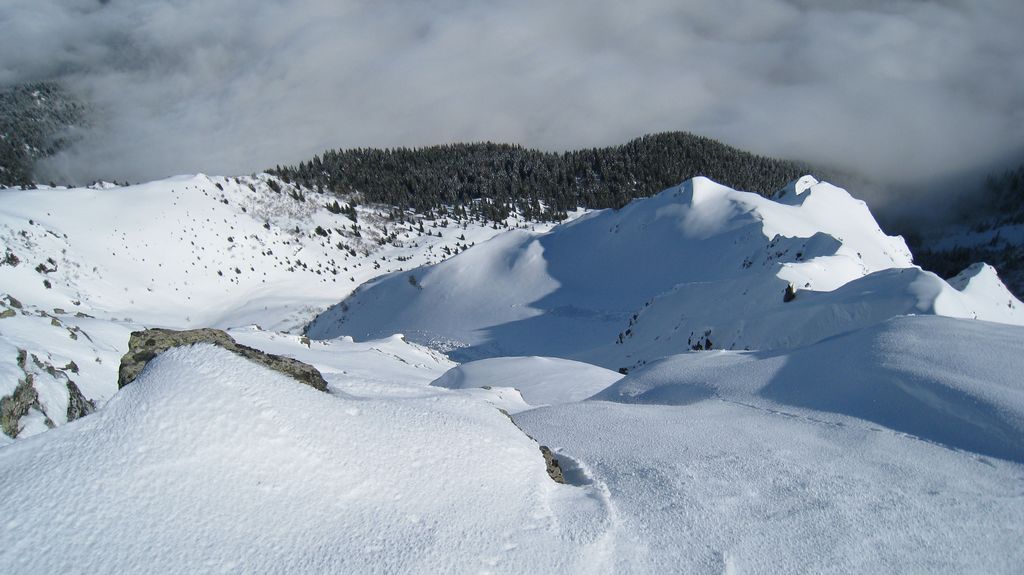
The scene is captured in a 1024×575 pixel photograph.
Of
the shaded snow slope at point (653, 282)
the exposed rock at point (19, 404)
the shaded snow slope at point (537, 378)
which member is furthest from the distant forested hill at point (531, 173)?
the exposed rock at point (19, 404)

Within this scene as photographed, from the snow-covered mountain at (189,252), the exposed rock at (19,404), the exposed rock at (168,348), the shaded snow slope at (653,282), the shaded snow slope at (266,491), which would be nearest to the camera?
the shaded snow slope at (266,491)

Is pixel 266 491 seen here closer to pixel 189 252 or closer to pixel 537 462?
pixel 537 462

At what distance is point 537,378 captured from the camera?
52.4 feet

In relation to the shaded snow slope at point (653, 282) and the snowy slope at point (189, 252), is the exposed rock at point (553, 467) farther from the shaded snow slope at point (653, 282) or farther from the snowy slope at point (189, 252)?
the snowy slope at point (189, 252)

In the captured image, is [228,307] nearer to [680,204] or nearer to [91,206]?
[91,206]

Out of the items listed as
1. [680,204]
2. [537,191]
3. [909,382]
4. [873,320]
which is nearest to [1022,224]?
[537,191]

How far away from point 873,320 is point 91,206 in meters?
57.0

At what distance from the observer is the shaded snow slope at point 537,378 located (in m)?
14.5

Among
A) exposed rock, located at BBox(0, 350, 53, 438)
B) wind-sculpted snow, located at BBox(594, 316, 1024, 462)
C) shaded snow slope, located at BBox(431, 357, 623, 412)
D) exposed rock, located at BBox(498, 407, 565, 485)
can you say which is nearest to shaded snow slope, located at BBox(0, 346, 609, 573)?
exposed rock, located at BBox(498, 407, 565, 485)

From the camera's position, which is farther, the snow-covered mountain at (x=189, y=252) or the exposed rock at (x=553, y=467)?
the snow-covered mountain at (x=189, y=252)

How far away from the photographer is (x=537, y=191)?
10306 centimetres

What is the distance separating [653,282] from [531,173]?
8263 cm

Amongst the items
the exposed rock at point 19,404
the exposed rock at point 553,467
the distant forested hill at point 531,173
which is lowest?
the exposed rock at point 553,467

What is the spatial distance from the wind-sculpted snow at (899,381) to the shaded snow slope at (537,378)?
154 inches
